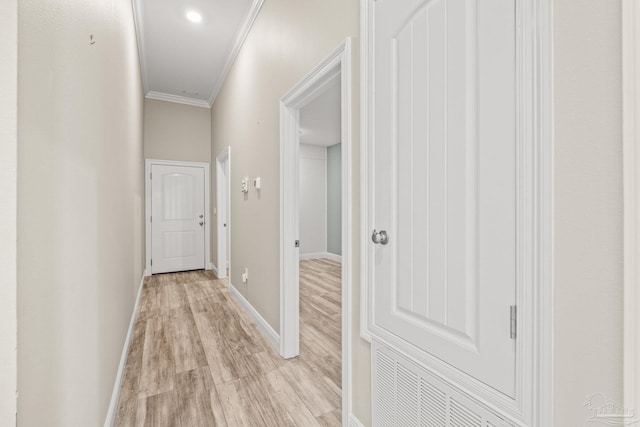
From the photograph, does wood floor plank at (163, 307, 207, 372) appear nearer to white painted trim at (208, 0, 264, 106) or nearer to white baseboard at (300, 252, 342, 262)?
white painted trim at (208, 0, 264, 106)

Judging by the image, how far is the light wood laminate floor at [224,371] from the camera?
5.27 feet

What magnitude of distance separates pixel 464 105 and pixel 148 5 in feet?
10.8

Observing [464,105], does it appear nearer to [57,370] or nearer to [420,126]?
[420,126]

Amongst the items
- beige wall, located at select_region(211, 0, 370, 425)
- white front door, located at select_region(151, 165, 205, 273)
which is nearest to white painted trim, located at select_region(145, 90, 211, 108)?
white front door, located at select_region(151, 165, 205, 273)

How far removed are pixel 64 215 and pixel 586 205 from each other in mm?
1374

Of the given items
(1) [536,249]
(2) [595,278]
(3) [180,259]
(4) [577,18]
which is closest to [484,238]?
(1) [536,249]

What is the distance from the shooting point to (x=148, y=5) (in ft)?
9.20

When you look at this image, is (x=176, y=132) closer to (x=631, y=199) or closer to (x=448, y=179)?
(x=448, y=179)

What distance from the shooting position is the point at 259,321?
2.71 m

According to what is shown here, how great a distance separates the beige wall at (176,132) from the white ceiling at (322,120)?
70.9 inches

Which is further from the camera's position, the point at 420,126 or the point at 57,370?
the point at 420,126

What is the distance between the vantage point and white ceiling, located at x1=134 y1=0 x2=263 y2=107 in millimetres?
2814

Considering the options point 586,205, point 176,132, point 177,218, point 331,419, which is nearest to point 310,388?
point 331,419

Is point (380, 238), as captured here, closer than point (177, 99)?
Yes
